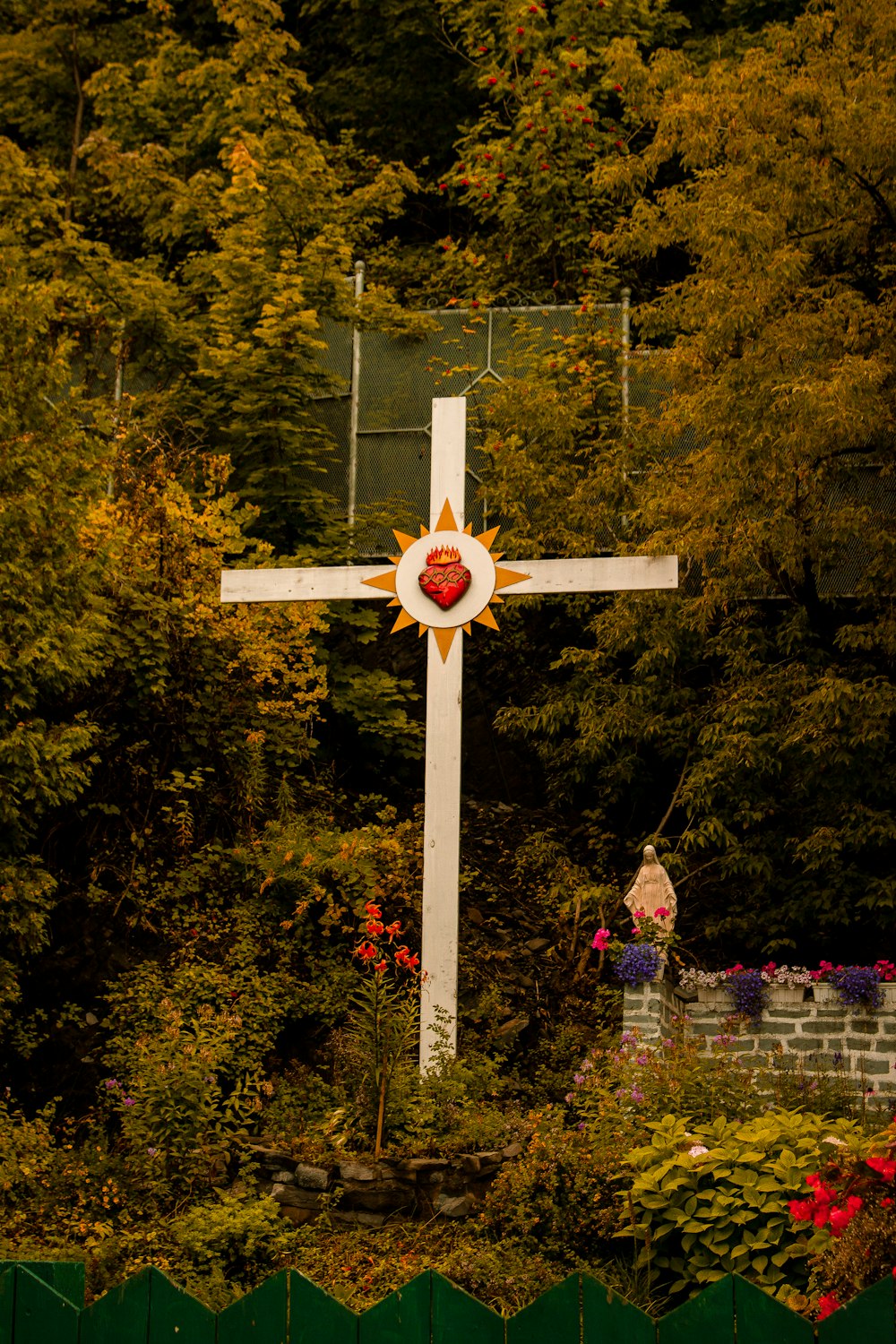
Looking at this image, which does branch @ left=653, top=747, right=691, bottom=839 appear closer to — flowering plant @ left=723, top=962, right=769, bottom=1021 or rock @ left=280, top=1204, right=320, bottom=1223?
flowering plant @ left=723, top=962, right=769, bottom=1021

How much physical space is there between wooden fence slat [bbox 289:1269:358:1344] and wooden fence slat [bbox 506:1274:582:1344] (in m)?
0.43

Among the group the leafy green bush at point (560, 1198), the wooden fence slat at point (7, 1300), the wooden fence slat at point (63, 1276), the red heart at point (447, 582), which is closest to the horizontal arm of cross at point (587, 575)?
the red heart at point (447, 582)

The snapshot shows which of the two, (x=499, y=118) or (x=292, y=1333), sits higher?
(x=499, y=118)

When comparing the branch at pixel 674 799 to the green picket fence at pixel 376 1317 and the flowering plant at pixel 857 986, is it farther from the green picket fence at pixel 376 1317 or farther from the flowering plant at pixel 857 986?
the green picket fence at pixel 376 1317

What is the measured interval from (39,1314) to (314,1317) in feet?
2.42

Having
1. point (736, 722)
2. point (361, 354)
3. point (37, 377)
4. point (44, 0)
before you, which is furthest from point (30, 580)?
point (44, 0)

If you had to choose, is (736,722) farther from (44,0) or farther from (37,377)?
(44,0)

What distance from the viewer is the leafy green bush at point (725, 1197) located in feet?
22.1

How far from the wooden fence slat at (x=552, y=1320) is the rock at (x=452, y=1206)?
4.40 m

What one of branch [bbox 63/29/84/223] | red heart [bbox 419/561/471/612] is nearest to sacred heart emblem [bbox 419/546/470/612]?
red heart [bbox 419/561/471/612]

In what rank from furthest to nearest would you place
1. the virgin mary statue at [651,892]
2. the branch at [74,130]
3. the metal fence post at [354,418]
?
the branch at [74,130]
the metal fence post at [354,418]
the virgin mary statue at [651,892]

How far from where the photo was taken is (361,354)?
53.0 ft

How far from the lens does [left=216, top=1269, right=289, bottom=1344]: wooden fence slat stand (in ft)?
13.4

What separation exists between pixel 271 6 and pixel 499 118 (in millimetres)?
4635
